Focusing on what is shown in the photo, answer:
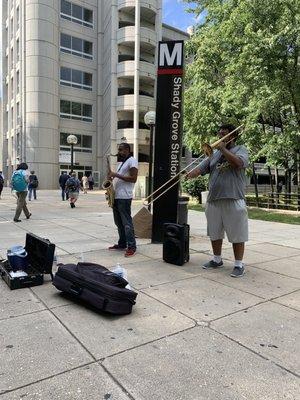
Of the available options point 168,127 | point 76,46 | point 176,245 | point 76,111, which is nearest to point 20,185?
point 168,127

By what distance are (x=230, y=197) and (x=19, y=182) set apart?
25.0ft

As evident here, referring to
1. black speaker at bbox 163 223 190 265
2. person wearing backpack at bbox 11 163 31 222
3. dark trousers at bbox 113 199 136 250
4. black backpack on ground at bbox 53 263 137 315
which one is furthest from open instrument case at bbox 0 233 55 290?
person wearing backpack at bbox 11 163 31 222

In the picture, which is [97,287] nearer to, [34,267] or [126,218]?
[34,267]

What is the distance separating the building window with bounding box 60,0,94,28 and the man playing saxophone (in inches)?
1516

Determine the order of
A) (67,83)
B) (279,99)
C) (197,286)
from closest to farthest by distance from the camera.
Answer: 1. (197,286)
2. (279,99)
3. (67,83)

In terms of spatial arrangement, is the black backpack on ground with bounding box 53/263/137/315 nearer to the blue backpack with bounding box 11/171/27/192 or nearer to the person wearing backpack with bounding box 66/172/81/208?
the blue backpack with bounding box 11/171/27/192

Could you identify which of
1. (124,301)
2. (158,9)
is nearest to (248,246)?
(124,301)

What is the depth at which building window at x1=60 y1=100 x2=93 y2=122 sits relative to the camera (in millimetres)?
39438

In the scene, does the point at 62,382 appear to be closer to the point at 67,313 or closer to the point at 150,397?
the point at 150,397

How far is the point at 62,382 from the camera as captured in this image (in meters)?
2.46

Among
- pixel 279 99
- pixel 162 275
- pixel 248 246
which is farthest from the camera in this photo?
pixel 279 99

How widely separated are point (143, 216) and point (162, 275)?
10.1 ft

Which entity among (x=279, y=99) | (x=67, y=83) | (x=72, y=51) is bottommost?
(x=279, y=99)

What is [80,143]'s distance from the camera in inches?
1604
